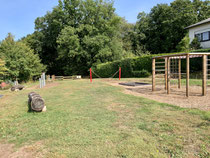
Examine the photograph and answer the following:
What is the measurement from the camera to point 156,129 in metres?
4.05

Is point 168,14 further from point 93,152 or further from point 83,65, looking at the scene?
point 93,152

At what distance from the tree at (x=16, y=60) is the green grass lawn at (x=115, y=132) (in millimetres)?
21044

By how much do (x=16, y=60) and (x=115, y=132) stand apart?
81.9ft

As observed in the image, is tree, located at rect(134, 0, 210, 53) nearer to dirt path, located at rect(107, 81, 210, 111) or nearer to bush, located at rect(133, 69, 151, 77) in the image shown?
bush, located at rect(133, 69, 151, 77)

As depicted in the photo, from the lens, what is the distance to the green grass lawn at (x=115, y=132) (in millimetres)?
3129

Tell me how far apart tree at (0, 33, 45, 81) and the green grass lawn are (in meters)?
21.0

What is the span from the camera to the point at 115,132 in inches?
157

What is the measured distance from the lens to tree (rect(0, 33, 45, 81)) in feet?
78.3

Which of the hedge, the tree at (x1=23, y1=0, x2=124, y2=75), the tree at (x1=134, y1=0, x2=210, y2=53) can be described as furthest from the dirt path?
the tree at (x1=134, y1=0, x2=210, y2=53)

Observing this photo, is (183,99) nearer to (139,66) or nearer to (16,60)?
(139,66)

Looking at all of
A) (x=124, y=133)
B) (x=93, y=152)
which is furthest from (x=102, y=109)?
(x=93, y=152)

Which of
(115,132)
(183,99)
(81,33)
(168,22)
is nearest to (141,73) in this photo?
(183,99)

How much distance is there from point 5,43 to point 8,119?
24.0 m

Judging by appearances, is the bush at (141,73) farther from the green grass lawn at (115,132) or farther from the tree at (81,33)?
the green grass lawn at (115,132)
